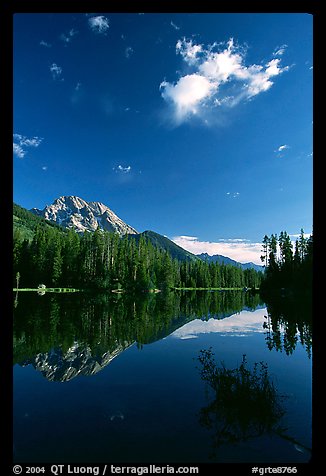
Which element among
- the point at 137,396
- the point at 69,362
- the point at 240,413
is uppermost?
the point at 240,413

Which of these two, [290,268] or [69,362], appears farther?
[290,268]

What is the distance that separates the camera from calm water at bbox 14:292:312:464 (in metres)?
8.01

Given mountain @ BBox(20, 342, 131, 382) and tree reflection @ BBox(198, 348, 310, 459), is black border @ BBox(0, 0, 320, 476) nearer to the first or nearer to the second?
tree reflection @ BBox(198, 348, 310, 459)

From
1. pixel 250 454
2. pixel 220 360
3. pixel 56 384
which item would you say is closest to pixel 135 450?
pixel 250 454

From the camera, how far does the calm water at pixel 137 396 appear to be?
8.01 meters

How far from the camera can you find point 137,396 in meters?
12.3

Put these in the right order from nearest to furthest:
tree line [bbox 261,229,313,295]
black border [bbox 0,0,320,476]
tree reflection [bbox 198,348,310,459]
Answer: black border [bbox 0,0,320,476] → tree reflection [bbox 198,348,310,459] → tree line [bbox 261,229,313,295]

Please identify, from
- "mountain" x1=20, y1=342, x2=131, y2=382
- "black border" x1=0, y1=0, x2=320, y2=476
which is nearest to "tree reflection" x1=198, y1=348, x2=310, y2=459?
"black border" x1=0, y1=0, x2=320, y2=476

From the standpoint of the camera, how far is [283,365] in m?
16.9

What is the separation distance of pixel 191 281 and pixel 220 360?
126654 millimetres

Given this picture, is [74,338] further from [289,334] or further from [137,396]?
[289,334]

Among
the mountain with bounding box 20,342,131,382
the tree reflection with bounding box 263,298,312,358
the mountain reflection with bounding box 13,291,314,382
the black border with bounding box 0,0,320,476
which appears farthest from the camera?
the tree reflection with bounding box 263,298,312,358
